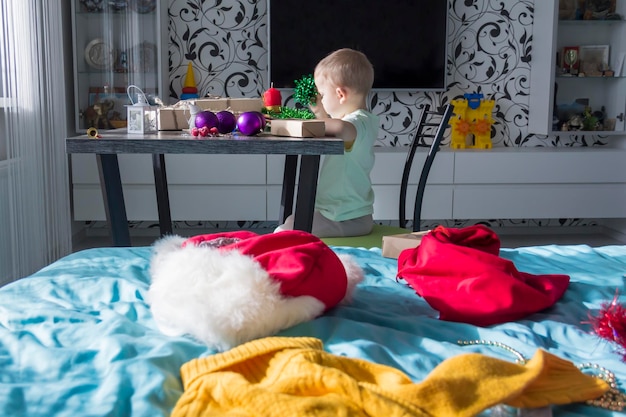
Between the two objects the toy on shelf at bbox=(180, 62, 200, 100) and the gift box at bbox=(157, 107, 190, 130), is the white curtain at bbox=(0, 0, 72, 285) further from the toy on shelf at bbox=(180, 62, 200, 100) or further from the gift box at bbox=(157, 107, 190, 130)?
the gift box at bbox=(157, 107, 190, 130)

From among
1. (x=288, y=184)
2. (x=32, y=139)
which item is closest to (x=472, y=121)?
(x=288, y=184)

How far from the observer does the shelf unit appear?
13.5 ft

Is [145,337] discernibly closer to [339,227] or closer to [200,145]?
[200,145]

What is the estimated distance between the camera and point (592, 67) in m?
4.57

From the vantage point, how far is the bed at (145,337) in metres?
0.93

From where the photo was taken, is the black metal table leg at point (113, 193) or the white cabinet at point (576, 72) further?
the white cabinet at point (576, 72)

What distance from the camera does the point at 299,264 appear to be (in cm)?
127

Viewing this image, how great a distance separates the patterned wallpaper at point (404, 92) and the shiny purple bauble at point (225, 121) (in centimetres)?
240

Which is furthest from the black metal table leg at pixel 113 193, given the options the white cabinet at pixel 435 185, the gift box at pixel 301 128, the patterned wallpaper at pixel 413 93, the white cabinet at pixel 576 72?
the white cabinet at pixel 576 72

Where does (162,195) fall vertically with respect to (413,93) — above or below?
below

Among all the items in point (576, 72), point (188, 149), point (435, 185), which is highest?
point (576, 72)

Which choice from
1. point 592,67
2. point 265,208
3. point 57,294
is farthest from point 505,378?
point 592,67

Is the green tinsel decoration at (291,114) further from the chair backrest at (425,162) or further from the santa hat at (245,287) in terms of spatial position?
the santa hat at (245,287)

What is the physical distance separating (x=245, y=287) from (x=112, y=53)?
334 centimetres
